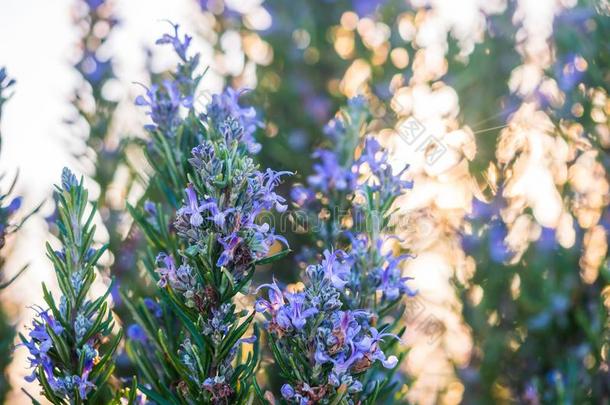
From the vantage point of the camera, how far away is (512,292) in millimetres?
2395

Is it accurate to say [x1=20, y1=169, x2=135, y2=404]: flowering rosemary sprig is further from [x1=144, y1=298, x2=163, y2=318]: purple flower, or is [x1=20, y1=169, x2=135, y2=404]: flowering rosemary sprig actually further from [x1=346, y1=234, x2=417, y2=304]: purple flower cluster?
[x1=346, y1=234, x2=417, y2=304]: purple flower cluster

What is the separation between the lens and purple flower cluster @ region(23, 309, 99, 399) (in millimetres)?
1236

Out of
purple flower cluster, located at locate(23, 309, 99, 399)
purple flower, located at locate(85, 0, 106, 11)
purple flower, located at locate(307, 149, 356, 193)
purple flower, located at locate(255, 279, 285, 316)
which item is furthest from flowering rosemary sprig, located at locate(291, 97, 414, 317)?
purple flower, located at locate(85, 0, 106, 11)

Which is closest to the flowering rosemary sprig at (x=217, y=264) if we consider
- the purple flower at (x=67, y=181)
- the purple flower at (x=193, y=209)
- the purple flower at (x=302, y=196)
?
the purple flower at (x=193, y=209)

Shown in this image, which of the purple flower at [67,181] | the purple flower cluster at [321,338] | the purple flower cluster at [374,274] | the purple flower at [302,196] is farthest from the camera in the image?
the purple flower at [302,196]

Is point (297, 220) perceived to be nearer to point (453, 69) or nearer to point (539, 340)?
point (539, 340)

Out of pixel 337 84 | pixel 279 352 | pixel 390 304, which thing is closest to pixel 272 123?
pixel 337 84

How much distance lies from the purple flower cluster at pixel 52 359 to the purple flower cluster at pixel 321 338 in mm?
336

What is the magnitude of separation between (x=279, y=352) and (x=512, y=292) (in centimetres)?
139

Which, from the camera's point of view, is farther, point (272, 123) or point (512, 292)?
point (272, 123)

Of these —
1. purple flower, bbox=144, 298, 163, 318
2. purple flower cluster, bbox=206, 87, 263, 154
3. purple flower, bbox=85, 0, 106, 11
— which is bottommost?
purple flower, bbox=144, 298, 163, 318

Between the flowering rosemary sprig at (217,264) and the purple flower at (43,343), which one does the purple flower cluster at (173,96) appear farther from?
the purple flower at (43,343)

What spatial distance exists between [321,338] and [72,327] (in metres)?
0.47

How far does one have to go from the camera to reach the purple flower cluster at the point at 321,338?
1170mm
